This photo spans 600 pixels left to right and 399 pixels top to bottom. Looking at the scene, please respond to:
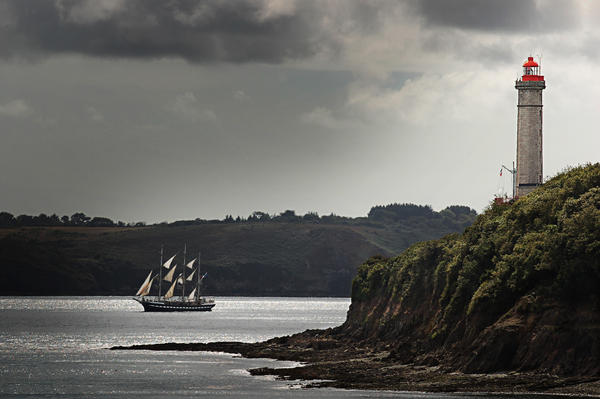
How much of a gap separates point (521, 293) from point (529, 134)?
1725 inches

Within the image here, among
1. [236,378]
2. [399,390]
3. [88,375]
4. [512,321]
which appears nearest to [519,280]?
[512,321]

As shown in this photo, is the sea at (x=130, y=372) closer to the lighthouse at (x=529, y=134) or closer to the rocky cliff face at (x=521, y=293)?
the rocky cliff face at (x=521, y=293)

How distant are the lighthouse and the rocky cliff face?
18.0 metres

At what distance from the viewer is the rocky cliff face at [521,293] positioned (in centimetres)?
6644

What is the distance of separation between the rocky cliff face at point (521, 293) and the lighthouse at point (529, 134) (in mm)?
17951

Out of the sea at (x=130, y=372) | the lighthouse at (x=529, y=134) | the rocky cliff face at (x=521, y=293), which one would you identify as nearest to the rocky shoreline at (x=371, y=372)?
the rocky cliff face at (x=521, y=293)

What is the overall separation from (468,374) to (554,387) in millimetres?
8966

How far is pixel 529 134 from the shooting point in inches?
4491

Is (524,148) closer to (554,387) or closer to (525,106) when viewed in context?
(525,106)

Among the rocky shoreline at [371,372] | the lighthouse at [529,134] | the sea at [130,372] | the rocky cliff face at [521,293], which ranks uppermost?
the lighthouse at [529,134]

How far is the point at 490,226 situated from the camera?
87500 millimetres

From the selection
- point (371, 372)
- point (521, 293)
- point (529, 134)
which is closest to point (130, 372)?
point (371, 372)

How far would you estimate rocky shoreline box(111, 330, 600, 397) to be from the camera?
204ft

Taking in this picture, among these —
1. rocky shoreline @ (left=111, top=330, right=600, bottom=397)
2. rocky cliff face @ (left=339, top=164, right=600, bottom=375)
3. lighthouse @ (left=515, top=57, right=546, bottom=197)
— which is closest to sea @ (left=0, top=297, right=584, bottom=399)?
rocky shoreline @ (left=111, top=330, right=600, bottom=397)
